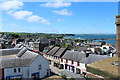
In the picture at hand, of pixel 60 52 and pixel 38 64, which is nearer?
pixel 38 64

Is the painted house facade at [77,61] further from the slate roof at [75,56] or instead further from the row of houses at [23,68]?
the row of houses at [23,68]

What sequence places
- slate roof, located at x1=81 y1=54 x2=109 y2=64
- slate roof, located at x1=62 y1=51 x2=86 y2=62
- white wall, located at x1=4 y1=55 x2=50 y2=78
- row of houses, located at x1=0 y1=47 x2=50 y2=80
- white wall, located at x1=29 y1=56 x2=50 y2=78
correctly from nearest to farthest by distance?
row of houses, located at x1=0 y1=47 x2=50 y2=80 < white wall, located at x1=4 y1=55 x2=50 y2=78 < white wall, located at x1=29 y1=56 x2=50 y2=78 < slate roof, located at x1=81 y1=54 x2=109 y2=64 < slate roof, located at x1=62 y1=51 x2=86 y2=62

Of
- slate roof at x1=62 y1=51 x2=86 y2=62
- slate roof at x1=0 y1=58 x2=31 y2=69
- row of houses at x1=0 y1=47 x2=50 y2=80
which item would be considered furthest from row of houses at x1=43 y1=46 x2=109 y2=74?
slate roof at x1=0 y1=58 x2=31 y2=69

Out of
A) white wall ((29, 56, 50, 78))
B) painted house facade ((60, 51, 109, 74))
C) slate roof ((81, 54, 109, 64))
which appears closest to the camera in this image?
white wall ((29, 56, 50, 78))

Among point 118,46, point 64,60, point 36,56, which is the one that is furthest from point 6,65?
point 118,46

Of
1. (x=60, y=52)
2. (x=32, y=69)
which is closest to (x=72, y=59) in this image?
(x=60, y=52)

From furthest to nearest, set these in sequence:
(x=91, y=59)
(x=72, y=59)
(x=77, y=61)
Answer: (x=72, y=59) → (x=77, y=61) → (x=91, y=59)

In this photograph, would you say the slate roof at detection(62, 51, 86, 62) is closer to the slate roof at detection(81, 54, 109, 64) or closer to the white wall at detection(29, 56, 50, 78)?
the slate roof at detection(81, 54, 109, 64)

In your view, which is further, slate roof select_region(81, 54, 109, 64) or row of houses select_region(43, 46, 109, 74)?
row of houses select_region(43, 46, 109, 74)

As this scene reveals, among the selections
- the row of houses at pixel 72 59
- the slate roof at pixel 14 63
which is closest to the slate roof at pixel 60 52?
the row of houses at pixel 72 59

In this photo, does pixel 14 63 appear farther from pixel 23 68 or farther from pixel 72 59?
pixel 72 59

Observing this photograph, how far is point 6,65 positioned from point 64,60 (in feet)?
47.9

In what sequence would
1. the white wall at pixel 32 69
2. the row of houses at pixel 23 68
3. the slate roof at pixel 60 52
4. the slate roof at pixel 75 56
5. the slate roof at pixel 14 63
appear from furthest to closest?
the slate roof at pixel 60 52, the slate roof at pixel 75 56, the slate roof at pixel 14 63, the white wall at pixel 32 69, the row of houses at pixel 23 68

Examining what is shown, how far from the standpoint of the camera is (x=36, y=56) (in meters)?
23.8
